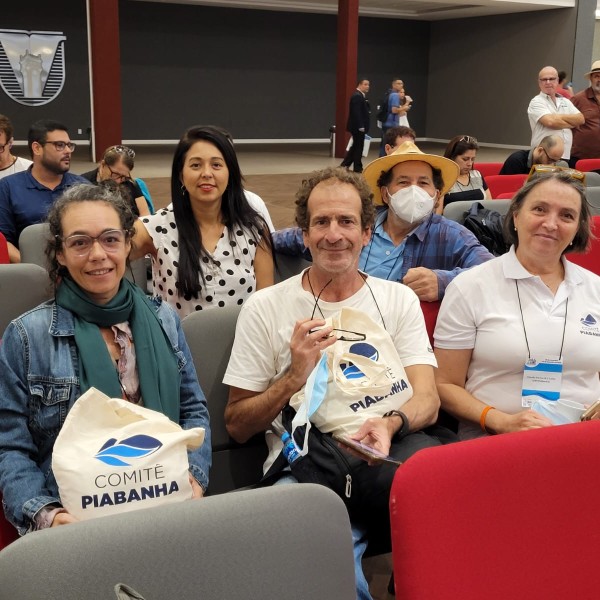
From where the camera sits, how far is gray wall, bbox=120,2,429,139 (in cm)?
1902

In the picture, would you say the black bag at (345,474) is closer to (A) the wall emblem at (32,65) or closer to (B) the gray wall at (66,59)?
(B) the gray wall at (66,59)

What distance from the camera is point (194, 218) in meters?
2.92

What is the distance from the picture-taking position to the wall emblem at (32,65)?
669 inches

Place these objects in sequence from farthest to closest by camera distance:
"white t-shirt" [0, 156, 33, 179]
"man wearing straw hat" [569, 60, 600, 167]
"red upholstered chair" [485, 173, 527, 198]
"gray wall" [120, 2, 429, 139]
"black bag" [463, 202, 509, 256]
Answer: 1. "gray wall" [120, 2, 429, 139]
2. "man wearing straw hat" [569, 60, 600, 167]
3. "red upholstered chair" [485, 173, 527, 198]
4. "white t-shirt" [0, 156, 33, 179]
5. "black bag" [463, 202, 509, 256]

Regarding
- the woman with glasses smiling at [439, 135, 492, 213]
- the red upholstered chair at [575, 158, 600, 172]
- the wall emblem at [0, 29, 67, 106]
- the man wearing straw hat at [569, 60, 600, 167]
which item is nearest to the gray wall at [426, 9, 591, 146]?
the wall emblem at [0, 29, 67, 106]

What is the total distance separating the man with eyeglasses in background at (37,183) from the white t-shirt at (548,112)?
4391mm

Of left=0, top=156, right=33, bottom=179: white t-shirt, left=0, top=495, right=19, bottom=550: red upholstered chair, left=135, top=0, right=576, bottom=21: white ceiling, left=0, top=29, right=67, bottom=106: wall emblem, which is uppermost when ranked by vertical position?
left=135, top=0, right=576, bottom=21: white ceiling

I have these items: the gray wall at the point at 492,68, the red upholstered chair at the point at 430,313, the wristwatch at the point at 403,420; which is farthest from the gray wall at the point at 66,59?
the wristwatch at the point at 403,420

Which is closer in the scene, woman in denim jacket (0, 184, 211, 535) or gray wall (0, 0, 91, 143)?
woman in denim jacket (0, 184, 211, 535)

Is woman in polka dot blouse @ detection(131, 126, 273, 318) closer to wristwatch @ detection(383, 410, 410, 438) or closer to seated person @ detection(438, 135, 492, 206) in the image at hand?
wristwatch @ detection(383, 410, 410, 438)

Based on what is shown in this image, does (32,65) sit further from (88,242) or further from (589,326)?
(589,326)

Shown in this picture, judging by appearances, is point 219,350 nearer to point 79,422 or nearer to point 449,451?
point 79,422

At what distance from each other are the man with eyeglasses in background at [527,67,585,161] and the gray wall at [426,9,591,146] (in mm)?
12197

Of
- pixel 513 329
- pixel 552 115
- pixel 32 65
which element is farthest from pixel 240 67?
pixel 513 329
